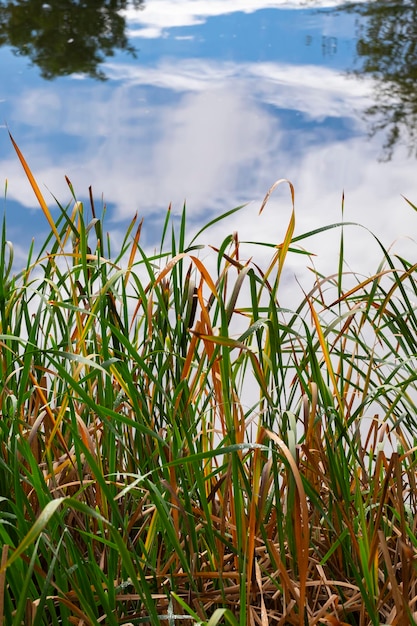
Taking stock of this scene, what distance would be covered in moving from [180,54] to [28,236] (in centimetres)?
118

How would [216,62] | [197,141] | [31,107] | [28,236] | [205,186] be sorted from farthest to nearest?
[216,62] → [31,107] → [197,141] → [205,186] → [28,236]

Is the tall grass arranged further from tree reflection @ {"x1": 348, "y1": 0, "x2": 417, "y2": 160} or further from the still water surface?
tree reflection @ {"x1": 348, "y1": 0, "x2": 417, "y2": 160}

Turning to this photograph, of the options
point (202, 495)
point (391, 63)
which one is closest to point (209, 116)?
point (391, 63)

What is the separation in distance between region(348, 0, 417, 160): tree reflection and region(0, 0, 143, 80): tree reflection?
0.89 meters

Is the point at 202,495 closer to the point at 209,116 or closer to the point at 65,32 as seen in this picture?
the point at 209,116

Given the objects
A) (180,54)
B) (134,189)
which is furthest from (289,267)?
(180,54)

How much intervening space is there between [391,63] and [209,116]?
75 cm

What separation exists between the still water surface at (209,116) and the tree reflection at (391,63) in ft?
0.04

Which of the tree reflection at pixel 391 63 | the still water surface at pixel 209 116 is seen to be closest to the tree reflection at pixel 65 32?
the still water surface at pixel 209 116

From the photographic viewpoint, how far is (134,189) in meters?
2.23

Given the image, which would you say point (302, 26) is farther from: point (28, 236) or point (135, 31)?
point (28, 236)

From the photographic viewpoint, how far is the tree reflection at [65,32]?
2.93 m

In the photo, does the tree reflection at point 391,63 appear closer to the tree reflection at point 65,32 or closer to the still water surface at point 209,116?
the still water surface at point 209,116

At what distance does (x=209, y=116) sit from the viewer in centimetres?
254
